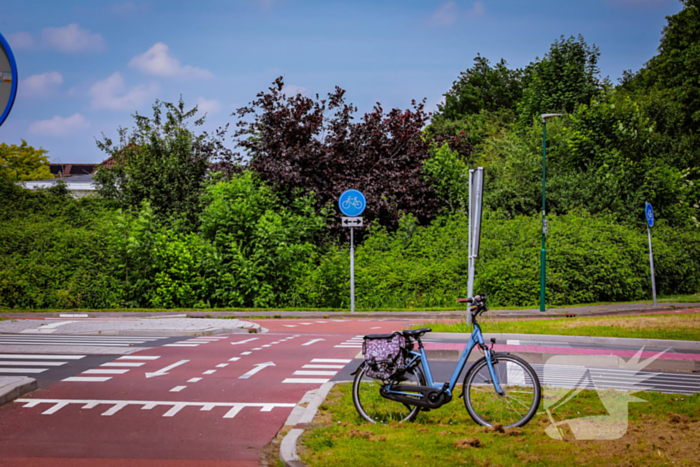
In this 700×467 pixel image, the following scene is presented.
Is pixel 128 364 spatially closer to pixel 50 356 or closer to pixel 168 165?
pixel 50 356

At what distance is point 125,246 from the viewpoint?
23.0m

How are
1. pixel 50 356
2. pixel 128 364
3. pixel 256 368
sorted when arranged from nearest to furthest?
pixel 256 368 → pixel 128 364 → pixel 50 356

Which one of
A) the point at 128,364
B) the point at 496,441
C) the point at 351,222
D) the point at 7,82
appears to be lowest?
the point at 128,364

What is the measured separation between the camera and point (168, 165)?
28.1 metres

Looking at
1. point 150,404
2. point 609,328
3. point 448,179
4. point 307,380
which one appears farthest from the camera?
point 448,179

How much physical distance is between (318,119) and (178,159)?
727 centimetres

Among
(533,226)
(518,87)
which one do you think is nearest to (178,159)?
(533,226)

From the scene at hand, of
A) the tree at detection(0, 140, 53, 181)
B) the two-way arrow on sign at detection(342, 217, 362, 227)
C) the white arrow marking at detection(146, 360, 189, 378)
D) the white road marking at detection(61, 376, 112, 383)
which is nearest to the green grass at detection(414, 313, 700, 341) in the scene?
the white arrow marking at detection(146, 360, 189, 378)

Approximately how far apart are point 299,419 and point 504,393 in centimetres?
225

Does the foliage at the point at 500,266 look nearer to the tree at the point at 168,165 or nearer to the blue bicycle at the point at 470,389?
the tree at the point at 168,165

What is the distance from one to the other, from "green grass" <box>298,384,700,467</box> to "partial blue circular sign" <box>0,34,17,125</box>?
4.49 metres

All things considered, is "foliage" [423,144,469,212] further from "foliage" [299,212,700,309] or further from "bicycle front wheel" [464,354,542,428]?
"bicycle front wheel" [464,354,542,428]

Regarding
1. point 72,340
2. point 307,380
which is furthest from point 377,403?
point 72,340

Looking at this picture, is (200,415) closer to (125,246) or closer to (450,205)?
(125,246)
